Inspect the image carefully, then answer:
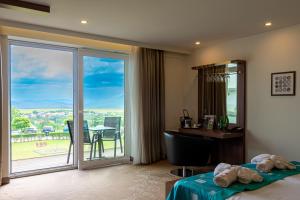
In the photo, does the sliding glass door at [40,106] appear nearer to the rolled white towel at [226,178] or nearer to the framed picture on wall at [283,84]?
the rolled white towel at [226,178]

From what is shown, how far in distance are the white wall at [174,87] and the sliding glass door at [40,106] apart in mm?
1956

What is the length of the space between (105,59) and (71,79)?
75 centimetres

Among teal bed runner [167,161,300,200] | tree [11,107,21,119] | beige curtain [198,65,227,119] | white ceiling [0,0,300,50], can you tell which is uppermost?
white ceiling [0,0,300,50]

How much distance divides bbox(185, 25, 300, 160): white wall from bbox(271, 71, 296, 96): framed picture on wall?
6 cm

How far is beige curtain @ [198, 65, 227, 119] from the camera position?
4.71m

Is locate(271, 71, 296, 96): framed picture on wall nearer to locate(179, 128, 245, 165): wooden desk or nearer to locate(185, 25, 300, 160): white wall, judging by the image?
locate(185, 25, 300, 160): white wall

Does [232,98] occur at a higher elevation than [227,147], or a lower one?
higher

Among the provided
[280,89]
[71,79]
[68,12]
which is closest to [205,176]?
[280,89]

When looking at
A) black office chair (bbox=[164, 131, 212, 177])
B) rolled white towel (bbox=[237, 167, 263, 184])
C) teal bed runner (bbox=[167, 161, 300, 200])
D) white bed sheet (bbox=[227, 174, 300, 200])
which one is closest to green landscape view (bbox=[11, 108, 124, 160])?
Result: black office chair (bbox=[164, 131, 212, 177])

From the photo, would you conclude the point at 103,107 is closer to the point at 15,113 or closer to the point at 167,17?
the point at 15,113

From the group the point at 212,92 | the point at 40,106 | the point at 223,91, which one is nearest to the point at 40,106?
the point at 40,106

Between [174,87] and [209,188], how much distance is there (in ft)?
11.7

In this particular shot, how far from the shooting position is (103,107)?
4859 millimetres

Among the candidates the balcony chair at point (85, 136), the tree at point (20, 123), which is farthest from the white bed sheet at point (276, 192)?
the tree at point (20, 123)
